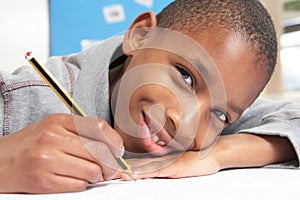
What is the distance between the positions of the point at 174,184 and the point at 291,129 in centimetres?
26

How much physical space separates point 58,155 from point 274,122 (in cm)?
38

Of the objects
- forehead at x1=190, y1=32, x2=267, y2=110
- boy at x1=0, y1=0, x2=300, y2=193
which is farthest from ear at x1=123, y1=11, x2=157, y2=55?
forehead at x1=190, y1=32, x2=267, y2=110

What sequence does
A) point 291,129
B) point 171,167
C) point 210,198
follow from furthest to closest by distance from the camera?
point 291,129, point 171,167, point 210,198

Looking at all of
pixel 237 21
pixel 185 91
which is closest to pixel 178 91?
pixel 185 91

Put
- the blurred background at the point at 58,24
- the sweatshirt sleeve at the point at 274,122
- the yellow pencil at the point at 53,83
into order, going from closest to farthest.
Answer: the yellow pencil at the point at 53,83 → the sweatshirt sleeve at the point at 274,122 → the blurred background at the point at 58,24

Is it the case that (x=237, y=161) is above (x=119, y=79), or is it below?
below

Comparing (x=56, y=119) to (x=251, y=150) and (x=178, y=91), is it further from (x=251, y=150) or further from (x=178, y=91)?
(x=251, y=150)

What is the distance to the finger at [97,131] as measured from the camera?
35 centimetres

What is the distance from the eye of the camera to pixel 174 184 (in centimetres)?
40

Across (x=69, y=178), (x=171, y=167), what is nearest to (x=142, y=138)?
(x=171, y=167)

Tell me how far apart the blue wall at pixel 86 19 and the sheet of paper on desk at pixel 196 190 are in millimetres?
919

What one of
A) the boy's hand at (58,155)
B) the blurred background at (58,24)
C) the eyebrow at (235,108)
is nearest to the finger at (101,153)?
the boy's hand at (58,155)

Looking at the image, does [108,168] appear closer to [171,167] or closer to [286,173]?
[171,167]

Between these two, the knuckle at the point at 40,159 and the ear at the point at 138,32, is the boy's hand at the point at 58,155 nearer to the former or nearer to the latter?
the knuckle at the point at 40,159
